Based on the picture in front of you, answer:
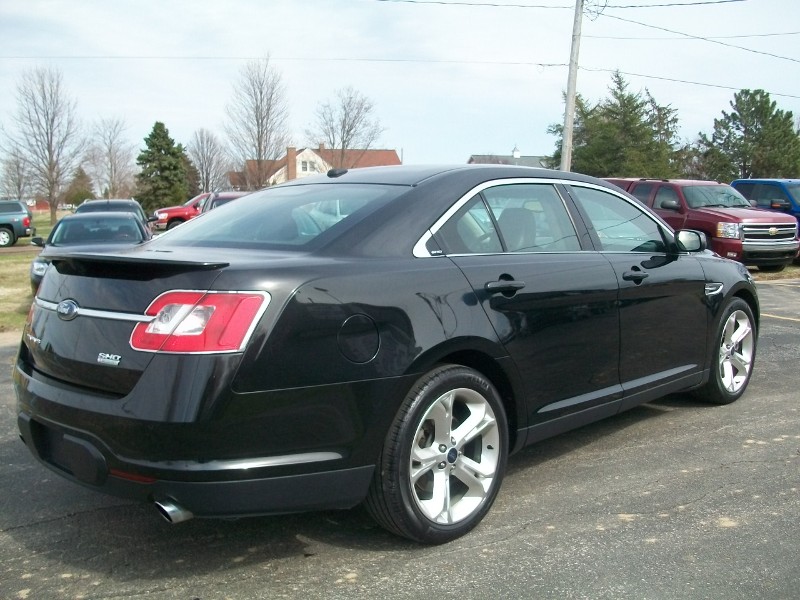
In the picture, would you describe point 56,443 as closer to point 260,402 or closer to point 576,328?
point 260,402

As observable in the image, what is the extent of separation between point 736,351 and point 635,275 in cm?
165

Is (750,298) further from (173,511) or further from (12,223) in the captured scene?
(12,223)

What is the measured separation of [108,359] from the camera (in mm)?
2842

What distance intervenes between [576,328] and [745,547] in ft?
4.04

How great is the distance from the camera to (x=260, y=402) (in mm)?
2758

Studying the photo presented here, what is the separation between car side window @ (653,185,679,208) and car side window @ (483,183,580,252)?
11.8 metres

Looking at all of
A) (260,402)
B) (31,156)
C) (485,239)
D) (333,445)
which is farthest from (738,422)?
(31,156)

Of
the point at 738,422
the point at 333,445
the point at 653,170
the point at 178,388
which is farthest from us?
the point at 653,170

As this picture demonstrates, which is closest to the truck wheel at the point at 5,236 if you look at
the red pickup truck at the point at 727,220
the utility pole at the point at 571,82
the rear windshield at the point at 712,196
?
the utility pole at the point at 571,82

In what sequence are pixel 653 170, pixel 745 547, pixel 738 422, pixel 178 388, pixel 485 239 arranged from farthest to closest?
pixel 653 170, pixel 738 422, pixel 485 239, pixel 745 547, pixel 178 388

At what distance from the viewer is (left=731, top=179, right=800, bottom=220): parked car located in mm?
17163

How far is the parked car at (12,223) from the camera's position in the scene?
26.7 m

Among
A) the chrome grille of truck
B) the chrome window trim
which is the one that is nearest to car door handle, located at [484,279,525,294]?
the chrome window trim

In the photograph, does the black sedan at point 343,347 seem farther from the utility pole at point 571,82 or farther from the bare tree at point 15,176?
the bare tree at point 15,176
